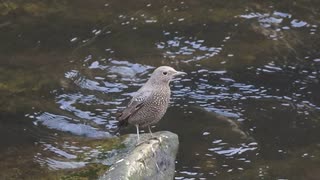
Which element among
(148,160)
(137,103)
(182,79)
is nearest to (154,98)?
(137,103)

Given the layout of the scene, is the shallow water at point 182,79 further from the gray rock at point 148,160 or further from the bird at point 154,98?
the bird at point 154,98

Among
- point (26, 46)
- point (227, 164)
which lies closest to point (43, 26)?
point (26, 46)

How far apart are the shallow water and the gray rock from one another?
626 millimetres

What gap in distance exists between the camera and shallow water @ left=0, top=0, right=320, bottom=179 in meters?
7.88

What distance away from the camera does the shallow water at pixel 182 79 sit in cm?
788

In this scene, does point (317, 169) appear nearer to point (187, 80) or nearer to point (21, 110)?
point (187, 80)

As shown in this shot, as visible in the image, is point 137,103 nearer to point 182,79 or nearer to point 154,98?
point 154,98

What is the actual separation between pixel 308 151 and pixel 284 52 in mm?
2705

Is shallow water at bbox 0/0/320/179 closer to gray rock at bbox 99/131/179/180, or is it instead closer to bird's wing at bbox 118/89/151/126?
gray rock at bbox 99/131/179/180

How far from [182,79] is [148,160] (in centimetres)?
335

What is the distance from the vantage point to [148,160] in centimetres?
656

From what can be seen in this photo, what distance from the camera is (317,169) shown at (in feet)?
25.0

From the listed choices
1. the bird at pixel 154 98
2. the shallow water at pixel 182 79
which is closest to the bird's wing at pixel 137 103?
the bird at pixel 154 98

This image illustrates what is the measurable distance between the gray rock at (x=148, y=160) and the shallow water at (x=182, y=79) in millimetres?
626
